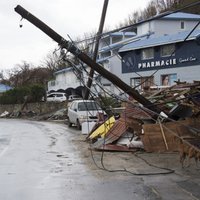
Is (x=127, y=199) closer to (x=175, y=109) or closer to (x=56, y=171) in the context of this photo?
(x=56, y=171)

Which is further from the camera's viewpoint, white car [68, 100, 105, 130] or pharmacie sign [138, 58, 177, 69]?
pharmacie sign [138, 58, 177, 69]

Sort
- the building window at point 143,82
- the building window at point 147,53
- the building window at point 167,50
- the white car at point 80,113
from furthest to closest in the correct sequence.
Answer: the building window at point 147,53 → the building window at point 167,50 → the white car at point 80,113 → the building window at point 143,82

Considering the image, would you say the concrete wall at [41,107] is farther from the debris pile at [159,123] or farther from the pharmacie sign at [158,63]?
the debris pile at [159,123]

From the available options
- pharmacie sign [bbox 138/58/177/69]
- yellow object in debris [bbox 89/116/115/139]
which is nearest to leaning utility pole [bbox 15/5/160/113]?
yellow object in debris [bbox 89/116/115/139]

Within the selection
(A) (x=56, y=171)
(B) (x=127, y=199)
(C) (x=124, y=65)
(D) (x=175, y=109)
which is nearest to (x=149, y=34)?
(C) (x=124, y=65)

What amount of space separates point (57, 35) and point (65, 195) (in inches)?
284

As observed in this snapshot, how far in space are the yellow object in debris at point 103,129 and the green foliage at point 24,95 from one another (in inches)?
1997

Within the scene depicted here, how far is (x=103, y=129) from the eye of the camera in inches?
864

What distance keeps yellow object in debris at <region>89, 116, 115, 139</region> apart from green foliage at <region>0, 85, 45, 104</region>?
5073 centimetres

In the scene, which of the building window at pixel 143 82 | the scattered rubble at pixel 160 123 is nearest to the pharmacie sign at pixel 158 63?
the building window at pixel 143 82

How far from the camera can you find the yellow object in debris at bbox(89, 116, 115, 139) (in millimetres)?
20892

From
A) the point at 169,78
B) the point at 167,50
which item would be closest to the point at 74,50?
the point at 169,78

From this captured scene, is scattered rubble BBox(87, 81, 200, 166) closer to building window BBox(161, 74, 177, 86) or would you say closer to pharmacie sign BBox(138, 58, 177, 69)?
building window BBox(161, 74, 177, 86)

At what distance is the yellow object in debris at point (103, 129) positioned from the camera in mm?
20892
